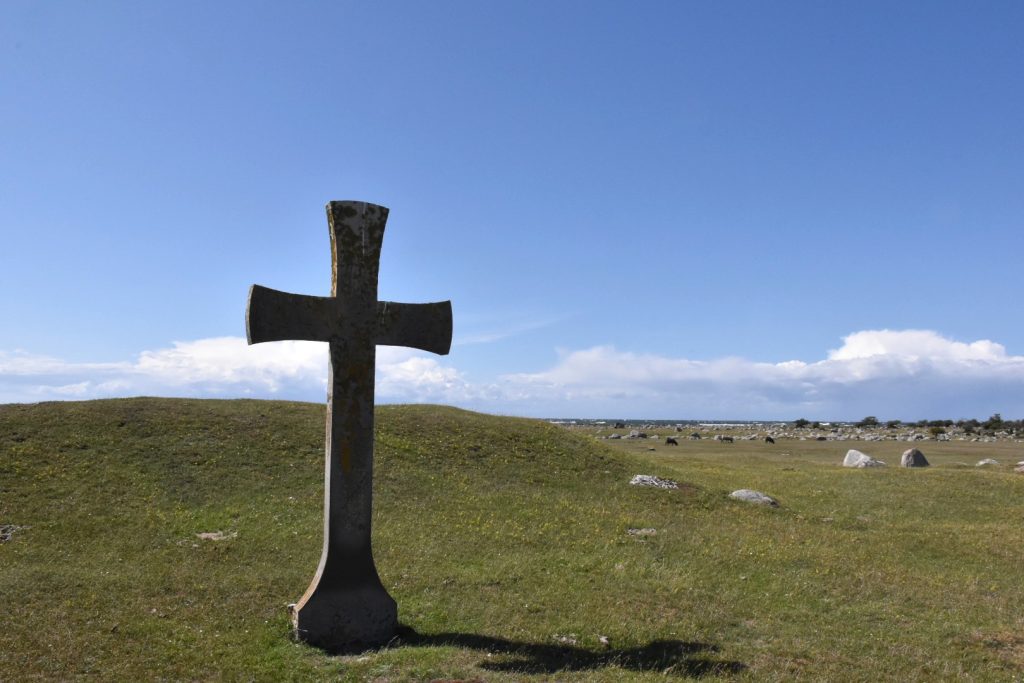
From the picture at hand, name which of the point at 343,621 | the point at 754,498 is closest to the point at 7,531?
the point at 343,621

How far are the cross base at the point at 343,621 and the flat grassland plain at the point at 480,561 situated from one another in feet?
1.43

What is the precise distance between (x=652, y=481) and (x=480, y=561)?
1348 cm

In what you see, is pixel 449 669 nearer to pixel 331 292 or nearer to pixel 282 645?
pixel 282 645

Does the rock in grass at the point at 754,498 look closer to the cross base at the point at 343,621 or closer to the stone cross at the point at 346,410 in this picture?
the stone cross at the point at 346,410

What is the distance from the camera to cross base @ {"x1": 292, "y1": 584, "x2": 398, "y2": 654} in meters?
11.3

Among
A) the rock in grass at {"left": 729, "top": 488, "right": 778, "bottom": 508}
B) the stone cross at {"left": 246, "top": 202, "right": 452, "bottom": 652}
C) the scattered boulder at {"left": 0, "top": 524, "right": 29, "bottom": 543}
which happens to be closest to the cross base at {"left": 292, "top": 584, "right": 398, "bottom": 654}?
the stone cross at {"left": 246, "top": 202, "right": 452, "bottom": 652}

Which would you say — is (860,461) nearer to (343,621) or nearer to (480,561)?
(480,561)

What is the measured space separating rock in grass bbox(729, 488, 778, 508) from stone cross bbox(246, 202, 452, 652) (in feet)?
59.2

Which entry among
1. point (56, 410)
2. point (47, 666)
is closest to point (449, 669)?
point (47, 666)

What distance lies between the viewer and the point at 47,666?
399 inches

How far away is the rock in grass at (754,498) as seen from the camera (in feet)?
84.8

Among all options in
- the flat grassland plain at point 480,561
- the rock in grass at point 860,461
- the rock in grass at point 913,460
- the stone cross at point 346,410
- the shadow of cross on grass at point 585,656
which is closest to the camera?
the shadow of cross on grass at point 585,656

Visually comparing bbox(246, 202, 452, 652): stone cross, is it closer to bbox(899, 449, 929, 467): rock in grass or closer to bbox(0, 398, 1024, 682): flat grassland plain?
bbox(0, 398, 1024, 682): flat grassland plain

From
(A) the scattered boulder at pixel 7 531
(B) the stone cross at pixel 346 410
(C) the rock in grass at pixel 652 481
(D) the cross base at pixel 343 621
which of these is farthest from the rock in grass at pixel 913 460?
(A) the scattered boulder at pixel 7 531
